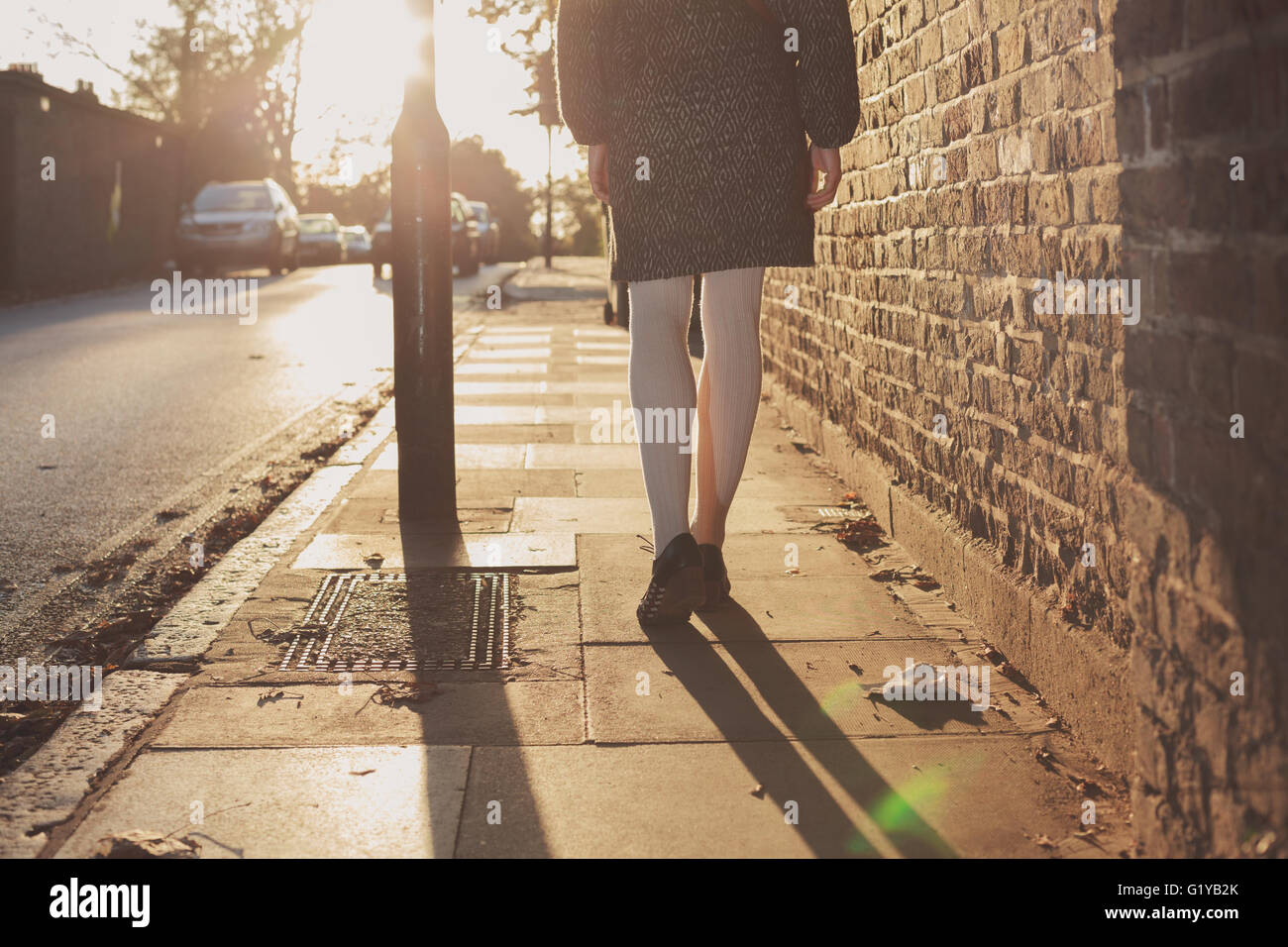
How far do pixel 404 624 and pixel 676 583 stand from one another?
0.72 metres

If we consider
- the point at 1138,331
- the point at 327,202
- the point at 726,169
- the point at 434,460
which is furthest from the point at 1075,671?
the point at 327,202

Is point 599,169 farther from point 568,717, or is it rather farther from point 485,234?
point 485,234

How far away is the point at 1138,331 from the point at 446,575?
245cm

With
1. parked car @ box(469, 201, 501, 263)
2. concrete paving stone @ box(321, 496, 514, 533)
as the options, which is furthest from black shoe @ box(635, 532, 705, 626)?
parked car @ box(469, 201, 501, 263)

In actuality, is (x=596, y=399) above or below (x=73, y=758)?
above

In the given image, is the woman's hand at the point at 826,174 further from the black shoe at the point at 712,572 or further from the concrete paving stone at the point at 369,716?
the concrete paving stone at the point at 369,716

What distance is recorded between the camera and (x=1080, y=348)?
2.92 meters

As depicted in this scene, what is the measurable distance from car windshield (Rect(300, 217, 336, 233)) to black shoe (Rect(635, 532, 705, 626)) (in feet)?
107

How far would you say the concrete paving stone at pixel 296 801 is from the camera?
232 centimetres

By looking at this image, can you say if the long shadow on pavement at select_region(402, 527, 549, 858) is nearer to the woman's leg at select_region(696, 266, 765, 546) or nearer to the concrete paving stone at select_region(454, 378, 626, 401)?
the woman's leg at select_region(696, 266, 765, 546)

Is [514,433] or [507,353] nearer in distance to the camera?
[514,433]

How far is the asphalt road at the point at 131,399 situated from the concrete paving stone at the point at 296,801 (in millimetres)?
1491

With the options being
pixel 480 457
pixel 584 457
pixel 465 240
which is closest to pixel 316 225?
pixel 465 240
